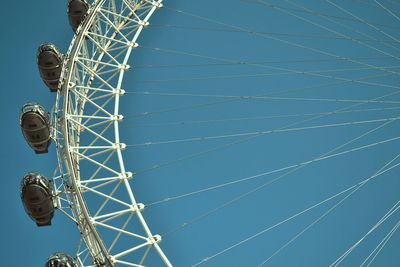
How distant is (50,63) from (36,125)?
3.12m

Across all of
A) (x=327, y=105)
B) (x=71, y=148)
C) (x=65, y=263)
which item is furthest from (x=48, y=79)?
(x=327, y=105)

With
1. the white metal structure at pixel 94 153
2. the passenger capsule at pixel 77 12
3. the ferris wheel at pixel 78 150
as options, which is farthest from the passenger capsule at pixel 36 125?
the passenger capsule at pixel 77 12

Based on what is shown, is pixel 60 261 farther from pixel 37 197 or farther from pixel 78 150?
pixel 78 150

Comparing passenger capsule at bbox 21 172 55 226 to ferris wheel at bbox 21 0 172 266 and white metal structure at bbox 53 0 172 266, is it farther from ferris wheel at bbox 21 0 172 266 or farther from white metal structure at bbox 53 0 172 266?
white metal structure at bbox 53 0 172 266

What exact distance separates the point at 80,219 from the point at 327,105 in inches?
487

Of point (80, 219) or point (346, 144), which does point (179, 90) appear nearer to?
point (346, 144)

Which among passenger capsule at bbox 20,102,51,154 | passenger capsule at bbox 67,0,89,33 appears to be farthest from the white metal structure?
passenger capsule at bbox 67,0,89,33

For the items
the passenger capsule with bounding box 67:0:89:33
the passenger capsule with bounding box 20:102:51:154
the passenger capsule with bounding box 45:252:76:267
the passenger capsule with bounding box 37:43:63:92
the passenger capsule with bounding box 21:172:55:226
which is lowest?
the passenger capsule with bounding box 45:252:76:267

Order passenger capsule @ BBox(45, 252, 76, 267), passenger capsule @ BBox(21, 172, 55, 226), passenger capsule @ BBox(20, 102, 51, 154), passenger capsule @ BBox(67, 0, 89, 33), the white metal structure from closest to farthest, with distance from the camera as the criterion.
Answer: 1. passenger capsule @ BBox(45, 252, 76, 267)
2. the white metal structure
3. passenger capsule @ BBox(21, 172, 55, 226)
4. passenger capsule @ BBox(20, 102, 51, 154)
5. passenger capsule @ BBox(67, 0, 89, 33)

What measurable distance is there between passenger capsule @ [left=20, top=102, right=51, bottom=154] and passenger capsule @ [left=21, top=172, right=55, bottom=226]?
1.74m

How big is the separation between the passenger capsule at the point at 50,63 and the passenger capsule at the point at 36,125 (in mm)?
2504

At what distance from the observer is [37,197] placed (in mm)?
16750

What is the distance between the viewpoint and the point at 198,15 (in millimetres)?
27891

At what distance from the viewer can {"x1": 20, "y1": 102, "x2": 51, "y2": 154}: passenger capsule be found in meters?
18.2
